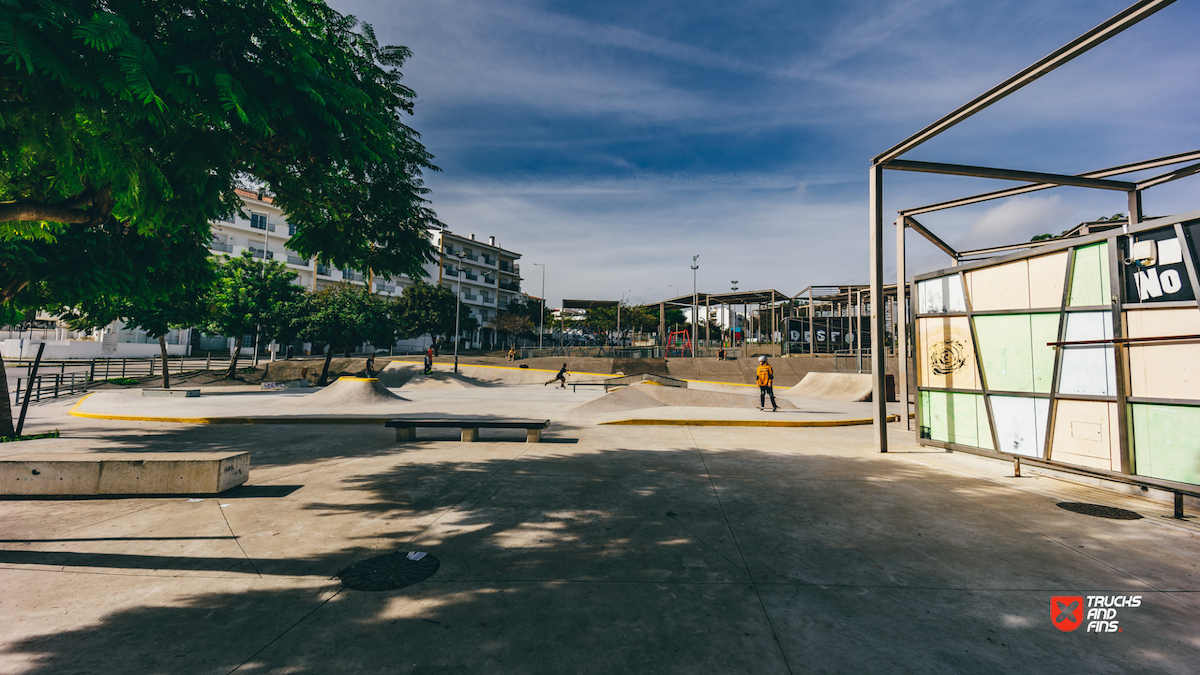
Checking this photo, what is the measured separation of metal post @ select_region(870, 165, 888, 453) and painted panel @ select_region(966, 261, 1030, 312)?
1.48m

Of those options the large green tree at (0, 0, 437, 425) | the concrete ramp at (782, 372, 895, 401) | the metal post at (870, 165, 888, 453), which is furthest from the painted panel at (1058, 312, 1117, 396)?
the concrete ramp at (782, 372, 895, 401)

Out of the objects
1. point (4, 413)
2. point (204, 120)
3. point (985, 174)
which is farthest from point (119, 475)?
point (985, 174)

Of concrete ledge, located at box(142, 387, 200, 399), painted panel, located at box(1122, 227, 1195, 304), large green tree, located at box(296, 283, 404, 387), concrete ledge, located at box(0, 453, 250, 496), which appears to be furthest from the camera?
large green tree, located at box(296, 283, 404, 387)

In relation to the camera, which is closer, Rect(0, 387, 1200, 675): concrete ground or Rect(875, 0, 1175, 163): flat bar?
Rect(0, 387, 1200, 675): concrete ground

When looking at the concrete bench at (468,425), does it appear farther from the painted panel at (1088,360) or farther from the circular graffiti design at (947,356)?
the painted panel at (1088,360)

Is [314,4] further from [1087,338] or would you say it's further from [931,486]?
[1087,338]

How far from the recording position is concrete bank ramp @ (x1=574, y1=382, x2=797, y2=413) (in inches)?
597

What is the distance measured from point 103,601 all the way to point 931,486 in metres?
8.68

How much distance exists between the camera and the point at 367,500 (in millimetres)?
5586

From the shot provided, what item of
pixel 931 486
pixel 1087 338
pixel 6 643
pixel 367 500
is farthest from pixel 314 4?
pixel 1087 338

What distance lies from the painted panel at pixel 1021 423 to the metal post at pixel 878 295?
67.2 inches

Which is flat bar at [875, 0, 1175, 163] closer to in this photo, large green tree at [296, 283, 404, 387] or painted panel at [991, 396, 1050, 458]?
painted panel at [991, 396, 1050, 458]

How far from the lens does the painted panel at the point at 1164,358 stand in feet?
16.8
